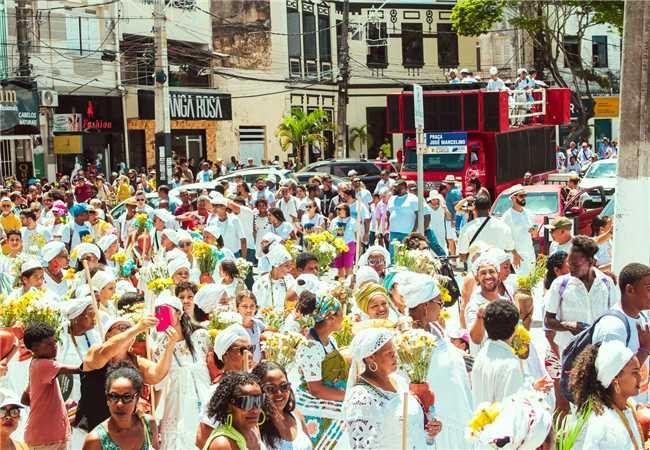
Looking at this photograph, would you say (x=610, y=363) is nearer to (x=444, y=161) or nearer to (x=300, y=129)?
(x=444, y=161)

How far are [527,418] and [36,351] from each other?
10.8 feet

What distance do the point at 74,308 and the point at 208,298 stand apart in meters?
1.18

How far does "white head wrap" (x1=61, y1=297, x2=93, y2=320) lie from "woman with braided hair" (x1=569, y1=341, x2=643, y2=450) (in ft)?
11.9

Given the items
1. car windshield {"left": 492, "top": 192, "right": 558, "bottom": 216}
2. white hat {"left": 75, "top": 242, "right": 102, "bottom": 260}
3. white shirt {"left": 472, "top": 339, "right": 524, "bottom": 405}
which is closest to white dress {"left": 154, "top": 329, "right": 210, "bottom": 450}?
white shirt {"left": 472, "top": 339, "right": 524, "bottom": 405}

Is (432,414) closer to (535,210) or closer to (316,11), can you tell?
(535,210)

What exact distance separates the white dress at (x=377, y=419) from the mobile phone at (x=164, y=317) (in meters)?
2.13

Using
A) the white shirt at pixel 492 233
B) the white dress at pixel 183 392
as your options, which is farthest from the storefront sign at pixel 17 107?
the white dress at pixel 183 392

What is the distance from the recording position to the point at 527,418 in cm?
502

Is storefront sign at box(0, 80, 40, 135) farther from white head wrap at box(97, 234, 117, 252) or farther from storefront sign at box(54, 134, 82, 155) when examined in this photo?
white head wrap at box(97, 234, 117, 252)

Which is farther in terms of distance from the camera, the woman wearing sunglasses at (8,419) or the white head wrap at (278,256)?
the white head wrap at (278,256)

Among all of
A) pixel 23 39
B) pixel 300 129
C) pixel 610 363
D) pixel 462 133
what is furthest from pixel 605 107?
pixel 610 363

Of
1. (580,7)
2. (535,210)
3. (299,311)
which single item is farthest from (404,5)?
(299,311)

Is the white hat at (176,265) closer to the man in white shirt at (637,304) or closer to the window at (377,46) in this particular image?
the man in white shirt at (637,304)

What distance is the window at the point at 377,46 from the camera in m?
54.2
